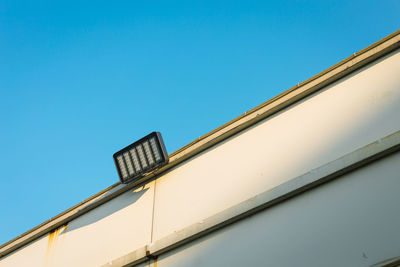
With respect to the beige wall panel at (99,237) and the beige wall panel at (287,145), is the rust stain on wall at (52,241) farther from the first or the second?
the beige wall panel at (287,145)

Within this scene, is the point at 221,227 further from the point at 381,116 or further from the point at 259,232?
the point at 381,116

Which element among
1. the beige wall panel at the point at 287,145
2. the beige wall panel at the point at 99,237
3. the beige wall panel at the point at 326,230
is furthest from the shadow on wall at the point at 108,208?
the beige wall panel at the point at 326,230

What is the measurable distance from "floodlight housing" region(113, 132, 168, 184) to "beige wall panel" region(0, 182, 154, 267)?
0.27 meters

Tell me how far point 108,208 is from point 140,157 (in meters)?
0.93

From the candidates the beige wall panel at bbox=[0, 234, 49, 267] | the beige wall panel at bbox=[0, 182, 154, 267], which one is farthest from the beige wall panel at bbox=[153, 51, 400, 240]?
the beige wall panel at bbox=[0, 234, 49, 267]

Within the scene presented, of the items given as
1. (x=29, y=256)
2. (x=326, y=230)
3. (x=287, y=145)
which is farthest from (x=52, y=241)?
(x=326, y=230)

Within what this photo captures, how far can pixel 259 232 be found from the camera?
4.60 metres

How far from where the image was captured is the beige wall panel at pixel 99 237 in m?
5.93

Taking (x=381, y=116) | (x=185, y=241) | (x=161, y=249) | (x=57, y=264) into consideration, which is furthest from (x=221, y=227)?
(x=57, y=264)

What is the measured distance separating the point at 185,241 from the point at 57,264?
233cm

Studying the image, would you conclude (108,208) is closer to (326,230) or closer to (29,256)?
(29,256)

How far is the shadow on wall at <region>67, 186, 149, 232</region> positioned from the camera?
21.2 ft

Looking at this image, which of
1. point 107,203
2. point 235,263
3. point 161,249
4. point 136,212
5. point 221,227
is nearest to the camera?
point 235,263

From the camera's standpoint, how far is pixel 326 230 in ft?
13.4
